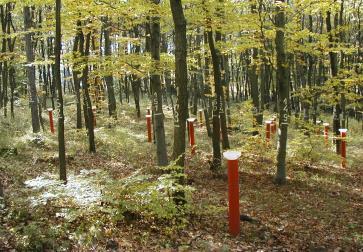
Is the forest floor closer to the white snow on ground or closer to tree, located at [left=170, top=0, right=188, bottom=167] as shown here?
the white snow on ground

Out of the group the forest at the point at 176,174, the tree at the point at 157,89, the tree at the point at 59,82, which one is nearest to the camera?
the forest at the point at 176,174

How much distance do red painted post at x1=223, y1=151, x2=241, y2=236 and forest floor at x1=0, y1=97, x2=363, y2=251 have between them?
22 centimetres

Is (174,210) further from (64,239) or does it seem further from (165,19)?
(165,19)

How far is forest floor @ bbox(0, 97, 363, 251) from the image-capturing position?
5.76 meters

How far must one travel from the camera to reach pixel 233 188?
21.0ft

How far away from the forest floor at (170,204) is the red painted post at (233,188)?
217mm

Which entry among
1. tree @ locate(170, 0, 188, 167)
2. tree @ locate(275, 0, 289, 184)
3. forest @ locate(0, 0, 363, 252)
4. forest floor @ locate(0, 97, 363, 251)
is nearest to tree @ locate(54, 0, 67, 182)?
forest @ locate(0, 0, 363, 252)

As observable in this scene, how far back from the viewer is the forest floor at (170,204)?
5762 millimetres

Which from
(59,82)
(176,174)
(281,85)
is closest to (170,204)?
(176,174)

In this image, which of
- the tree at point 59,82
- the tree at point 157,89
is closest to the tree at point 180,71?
the tree at point 157,89

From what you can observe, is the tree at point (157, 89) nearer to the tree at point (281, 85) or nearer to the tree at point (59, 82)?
the tree at point (59, 82)

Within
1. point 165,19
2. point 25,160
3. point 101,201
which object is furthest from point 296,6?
point 25,160

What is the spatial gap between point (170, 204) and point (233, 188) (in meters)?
1.07

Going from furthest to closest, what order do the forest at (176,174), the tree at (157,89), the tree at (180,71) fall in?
the tree at (157,89) → the tree at (180,71) → the forest at (176,174)
